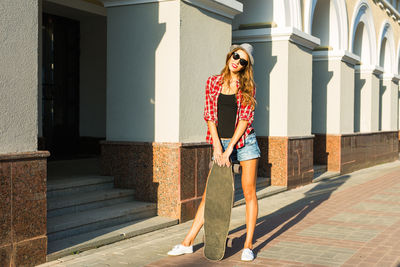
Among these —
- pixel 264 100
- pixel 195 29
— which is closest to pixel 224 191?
pixel 195 29

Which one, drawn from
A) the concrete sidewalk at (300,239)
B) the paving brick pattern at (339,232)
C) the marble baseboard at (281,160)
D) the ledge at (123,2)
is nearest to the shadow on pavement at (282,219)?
the concrete sidewalk at (300,239)

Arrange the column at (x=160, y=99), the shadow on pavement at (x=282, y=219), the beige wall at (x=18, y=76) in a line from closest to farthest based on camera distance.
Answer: the beige wall at (x=18, y=76)
the shadow on pavement at (x=282, y=219)
the column at (x=160, y=99)

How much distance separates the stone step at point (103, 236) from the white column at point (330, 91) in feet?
25.8

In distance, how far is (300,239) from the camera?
6098 millimetres

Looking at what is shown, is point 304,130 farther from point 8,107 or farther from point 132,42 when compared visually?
point 8,107

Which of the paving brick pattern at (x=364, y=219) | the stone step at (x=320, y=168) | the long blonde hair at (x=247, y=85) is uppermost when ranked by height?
the long blonde hair at (x=247, y=85)

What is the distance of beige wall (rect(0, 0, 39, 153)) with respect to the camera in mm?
4598

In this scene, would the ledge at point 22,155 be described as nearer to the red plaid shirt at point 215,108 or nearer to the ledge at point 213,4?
the red plaid shirt at point 215,108

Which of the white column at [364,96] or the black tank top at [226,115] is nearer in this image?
the black tank top at [226,115]

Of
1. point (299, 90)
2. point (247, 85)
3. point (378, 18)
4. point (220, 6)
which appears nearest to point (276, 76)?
point (299, 90)

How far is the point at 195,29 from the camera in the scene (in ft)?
23.9

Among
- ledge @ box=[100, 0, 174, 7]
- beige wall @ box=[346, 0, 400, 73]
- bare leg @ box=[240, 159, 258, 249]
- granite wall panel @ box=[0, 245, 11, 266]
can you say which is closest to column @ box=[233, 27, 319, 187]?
ledge @ box=[100, 0, 174, 7]

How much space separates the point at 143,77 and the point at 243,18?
4123mm

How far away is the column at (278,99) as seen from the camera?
10.3 meters
